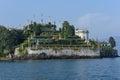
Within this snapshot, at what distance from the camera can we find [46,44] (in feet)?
444

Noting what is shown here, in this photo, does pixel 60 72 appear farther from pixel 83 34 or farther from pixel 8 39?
pixel 83 34

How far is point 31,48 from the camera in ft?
434

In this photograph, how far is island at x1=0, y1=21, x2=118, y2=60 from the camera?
132 m

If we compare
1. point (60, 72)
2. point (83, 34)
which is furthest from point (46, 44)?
point (60, 72)

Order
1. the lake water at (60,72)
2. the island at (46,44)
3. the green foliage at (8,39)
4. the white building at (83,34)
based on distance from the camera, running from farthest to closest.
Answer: the white building at (83,34) → the green foliage at (8,39) → the island at (46,44) → the lake water at (60,72)

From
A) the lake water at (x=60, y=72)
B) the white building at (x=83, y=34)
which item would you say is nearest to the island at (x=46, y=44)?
the white building at (x=83, y=34)

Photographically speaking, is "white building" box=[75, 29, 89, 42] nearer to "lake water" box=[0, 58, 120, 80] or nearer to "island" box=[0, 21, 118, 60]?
"island" box=[0, 21, 118, 60]

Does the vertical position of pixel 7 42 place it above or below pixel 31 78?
above

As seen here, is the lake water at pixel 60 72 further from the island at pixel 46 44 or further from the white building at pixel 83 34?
the white building at pixel 83 34

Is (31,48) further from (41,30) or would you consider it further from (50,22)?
(50,22)

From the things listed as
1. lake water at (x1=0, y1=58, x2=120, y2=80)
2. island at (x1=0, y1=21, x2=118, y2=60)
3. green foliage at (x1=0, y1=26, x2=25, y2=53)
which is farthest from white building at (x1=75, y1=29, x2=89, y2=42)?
lake water at (x1=0, y1=58, x2=120, y2=80)

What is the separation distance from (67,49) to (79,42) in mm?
8330

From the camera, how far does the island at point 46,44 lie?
131750 millimetres

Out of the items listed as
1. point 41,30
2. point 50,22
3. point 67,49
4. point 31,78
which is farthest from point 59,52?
point 31,78
